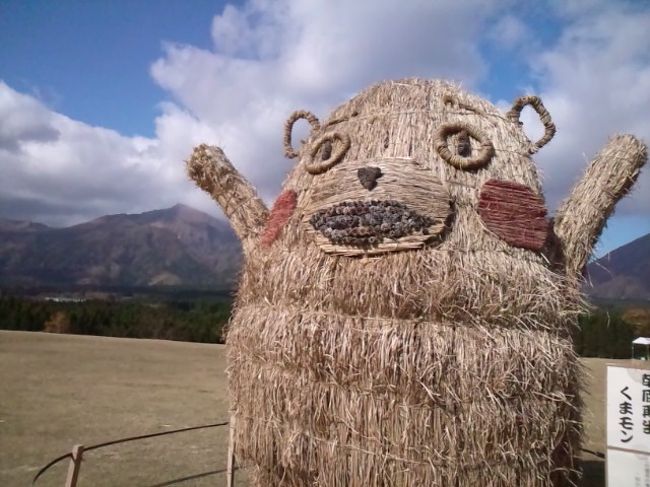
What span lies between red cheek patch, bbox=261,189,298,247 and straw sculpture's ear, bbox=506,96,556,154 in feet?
7.81

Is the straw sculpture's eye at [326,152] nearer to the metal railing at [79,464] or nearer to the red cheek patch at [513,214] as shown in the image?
the red cheek patch at [513,214]

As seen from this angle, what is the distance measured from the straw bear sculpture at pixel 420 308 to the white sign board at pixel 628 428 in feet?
1.09

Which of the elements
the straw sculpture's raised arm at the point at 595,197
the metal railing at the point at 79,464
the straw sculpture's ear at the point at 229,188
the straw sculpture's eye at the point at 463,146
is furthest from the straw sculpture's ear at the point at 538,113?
the metal railing at the point at 79,464

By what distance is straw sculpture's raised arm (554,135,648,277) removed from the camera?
4938mm

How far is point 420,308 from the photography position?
4.15m

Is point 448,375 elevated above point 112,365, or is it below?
above

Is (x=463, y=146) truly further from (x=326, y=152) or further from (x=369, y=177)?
(x=326, y=152)

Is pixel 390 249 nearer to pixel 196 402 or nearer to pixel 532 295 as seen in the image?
pixel 532 295

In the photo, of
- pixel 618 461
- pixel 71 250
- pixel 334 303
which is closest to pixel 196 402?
pixel 334 303

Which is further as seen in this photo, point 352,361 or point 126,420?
point 126,420

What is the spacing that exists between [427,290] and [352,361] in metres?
0.81

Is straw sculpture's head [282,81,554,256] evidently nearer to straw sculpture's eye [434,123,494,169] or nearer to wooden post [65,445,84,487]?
straw sculpture's eye [434,123,494,169]

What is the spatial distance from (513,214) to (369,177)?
1.28 m

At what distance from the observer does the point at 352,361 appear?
13.8 feet
